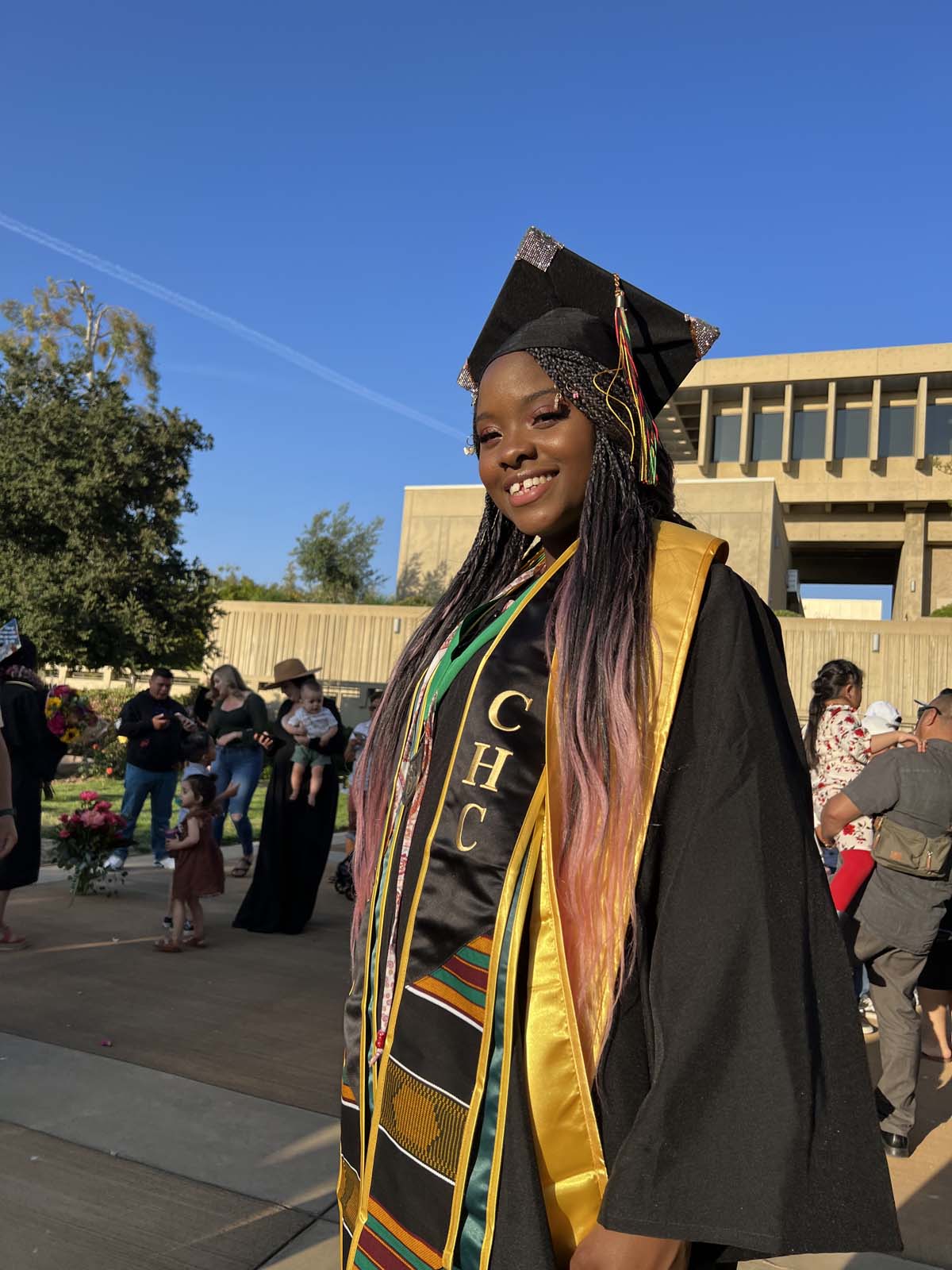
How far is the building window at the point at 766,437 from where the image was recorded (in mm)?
41938

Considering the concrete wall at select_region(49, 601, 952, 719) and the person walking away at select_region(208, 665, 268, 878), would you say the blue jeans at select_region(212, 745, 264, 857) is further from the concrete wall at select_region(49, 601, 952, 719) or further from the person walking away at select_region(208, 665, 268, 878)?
the concrete wall at select_region(49, 601, 952, 719)

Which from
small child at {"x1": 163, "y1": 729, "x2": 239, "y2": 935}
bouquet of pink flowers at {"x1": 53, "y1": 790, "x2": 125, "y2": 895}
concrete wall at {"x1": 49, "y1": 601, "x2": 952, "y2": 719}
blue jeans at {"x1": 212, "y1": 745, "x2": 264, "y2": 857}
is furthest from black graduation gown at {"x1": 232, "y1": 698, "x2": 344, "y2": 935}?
concrete wall at {"x1": 49, "y1": 601, "x2": 952, "y2": 719}

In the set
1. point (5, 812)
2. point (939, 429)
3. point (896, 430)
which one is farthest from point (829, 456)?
point (5, 812)

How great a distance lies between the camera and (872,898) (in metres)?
4.44

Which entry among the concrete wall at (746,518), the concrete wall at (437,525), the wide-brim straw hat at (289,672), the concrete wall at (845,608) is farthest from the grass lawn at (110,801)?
the concrete wall at (845,608)

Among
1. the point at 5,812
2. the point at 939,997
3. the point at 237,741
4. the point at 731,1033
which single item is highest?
the point at 731,1033

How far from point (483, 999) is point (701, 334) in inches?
45.8

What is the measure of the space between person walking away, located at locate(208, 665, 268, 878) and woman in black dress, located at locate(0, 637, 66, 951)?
2.72m

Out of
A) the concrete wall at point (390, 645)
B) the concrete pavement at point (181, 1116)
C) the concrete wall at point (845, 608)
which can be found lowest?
the concrete pavement at point (181, 1116)

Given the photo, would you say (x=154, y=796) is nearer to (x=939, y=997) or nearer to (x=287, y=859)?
(x=287, y=859)

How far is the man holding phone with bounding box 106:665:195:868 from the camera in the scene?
8.55 metres

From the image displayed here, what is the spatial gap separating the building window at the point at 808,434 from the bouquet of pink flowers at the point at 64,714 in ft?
129

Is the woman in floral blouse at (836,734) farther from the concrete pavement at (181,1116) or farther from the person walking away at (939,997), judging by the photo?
the concrete pavement at (181,1116)

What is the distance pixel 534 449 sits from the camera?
62.7 inches
